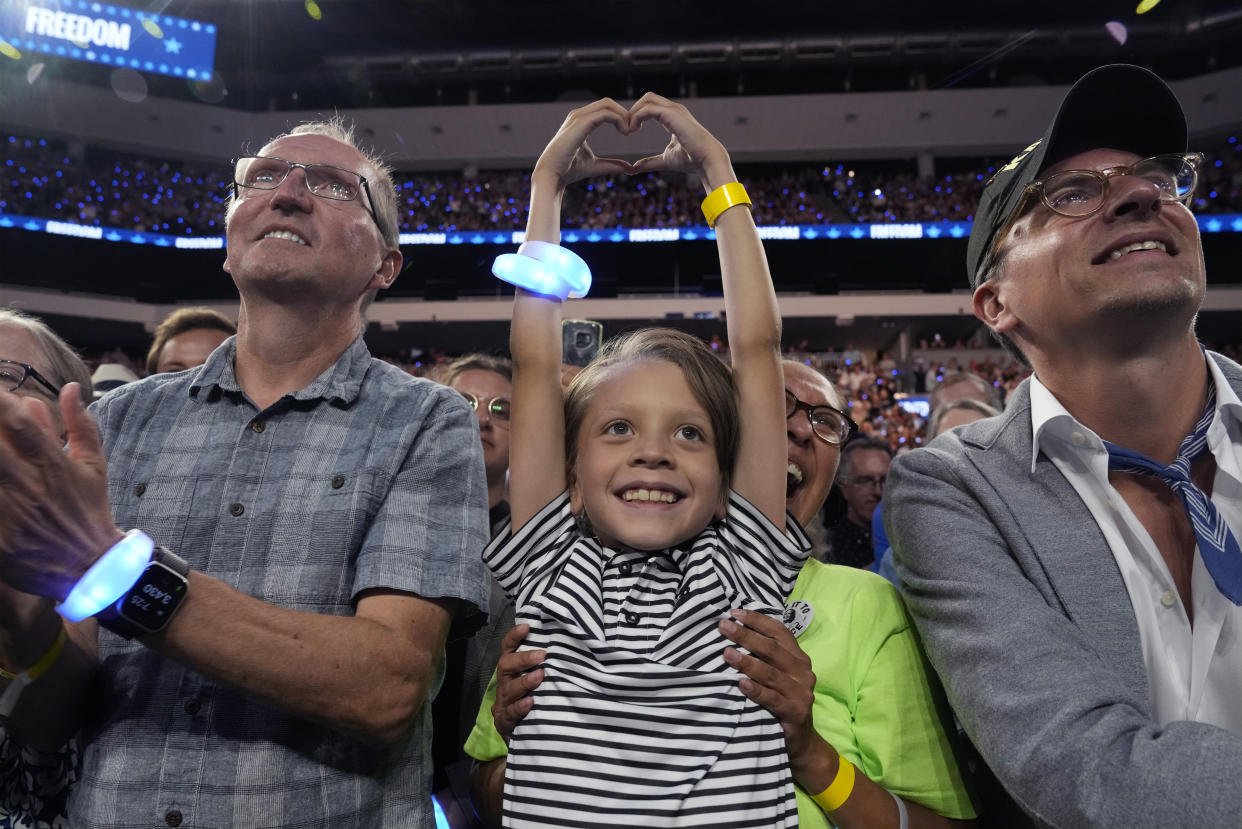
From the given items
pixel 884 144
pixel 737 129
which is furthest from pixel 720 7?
pixel 884 144

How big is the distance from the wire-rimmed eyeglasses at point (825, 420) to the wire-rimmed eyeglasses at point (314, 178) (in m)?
1.02

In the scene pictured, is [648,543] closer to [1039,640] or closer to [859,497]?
[1039,640]

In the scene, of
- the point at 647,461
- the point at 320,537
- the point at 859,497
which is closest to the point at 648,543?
the point at 647,461

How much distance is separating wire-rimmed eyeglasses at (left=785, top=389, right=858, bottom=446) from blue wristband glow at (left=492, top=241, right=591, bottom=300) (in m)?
0.63

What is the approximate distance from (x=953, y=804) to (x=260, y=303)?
1519 millimetres

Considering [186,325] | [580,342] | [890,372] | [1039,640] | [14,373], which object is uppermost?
[890,372]

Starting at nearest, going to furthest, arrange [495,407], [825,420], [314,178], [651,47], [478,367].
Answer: [314,178], [825,420], [495,407], [478,367], [651,47]

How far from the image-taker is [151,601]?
43.9 inches

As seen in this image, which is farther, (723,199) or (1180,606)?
(723,199)

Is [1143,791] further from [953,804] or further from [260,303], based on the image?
[260,303]

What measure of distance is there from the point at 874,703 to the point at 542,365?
0.77 metres

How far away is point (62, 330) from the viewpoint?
18.0m

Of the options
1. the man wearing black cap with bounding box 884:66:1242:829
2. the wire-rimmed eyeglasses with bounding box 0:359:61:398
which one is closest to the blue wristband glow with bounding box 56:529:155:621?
the wire-rimmed eyeglasses with bounding box 0:359:61:398

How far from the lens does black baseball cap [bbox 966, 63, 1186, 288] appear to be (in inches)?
57.6
